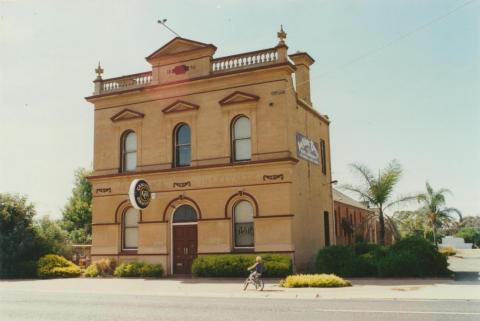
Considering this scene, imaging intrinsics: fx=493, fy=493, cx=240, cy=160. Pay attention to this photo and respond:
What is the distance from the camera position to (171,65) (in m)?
25.8

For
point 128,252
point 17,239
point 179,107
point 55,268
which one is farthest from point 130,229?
point 179,107

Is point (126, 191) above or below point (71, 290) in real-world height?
above

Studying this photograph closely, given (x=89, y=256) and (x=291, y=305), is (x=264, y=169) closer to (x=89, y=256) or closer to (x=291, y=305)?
(x=291, y=305)

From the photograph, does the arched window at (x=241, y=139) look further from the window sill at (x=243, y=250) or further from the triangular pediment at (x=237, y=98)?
the window sill at (x=243, y=250)

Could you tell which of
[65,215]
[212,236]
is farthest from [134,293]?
[65,215]

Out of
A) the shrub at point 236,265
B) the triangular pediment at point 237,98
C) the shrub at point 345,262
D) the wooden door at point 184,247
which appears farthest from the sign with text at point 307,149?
the wooden door at point 184,247

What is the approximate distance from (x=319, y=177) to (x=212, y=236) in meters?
7.35

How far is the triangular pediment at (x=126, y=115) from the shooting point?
1037 inches

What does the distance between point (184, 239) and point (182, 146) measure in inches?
186

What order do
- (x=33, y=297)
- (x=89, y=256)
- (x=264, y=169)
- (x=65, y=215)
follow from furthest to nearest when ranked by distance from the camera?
(x=65, y=215) < (x=89, y=256) < (x=264, y=169) < (x=33, y=297)

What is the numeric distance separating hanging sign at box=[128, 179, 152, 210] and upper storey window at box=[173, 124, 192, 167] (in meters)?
1.99

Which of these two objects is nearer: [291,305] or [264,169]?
[291,305]

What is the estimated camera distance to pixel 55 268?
993 inches

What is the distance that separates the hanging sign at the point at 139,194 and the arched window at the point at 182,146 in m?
1.99
